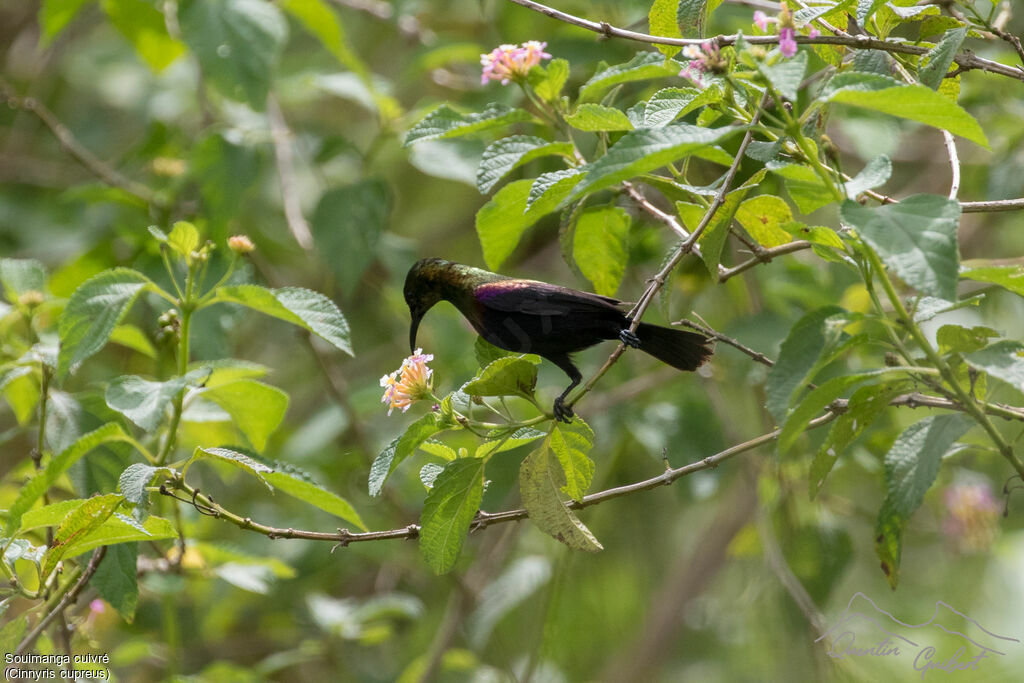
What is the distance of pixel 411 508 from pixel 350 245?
150 centimetres

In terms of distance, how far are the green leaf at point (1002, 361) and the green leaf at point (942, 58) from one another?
57cm

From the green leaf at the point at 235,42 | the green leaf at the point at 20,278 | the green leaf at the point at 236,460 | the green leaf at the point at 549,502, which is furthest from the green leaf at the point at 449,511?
the green leaf at the point at 235,42

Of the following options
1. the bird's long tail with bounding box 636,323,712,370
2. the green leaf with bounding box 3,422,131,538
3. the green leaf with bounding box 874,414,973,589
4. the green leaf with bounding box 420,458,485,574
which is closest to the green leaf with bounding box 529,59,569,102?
the bird's long tail with bounding box 636,323,712,370

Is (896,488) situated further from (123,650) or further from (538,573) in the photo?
(123,650)

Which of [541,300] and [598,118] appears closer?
[598,118]

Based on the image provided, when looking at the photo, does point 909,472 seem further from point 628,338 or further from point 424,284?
point 424,284

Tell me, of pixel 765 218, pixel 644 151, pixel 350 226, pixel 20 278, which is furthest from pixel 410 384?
pixel 350 226

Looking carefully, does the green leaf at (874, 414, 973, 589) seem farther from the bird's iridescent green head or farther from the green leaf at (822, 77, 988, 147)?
the bird's iridescent green head

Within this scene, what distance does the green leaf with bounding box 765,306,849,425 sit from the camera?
180cm

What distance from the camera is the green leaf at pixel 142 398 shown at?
2.29 metres

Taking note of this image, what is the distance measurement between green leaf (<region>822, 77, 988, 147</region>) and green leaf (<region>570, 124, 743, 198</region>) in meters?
0.21

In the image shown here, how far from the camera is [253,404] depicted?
103 inches

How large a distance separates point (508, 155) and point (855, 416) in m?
0.98

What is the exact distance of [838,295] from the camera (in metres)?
3.84
